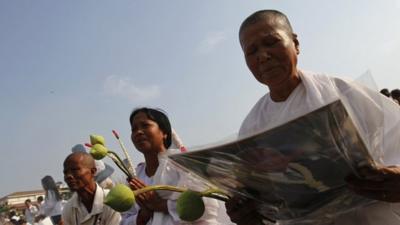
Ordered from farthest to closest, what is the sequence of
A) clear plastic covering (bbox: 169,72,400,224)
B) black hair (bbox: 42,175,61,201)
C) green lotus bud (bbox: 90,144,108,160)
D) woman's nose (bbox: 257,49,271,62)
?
black hair (bbox: 42,175,61,201)
green lotus bud (bbox: 90,144,108,160)
woman's nose (bbox: 257,49,271,62)
clear plastic covering (bbox: 169,72,400,224)

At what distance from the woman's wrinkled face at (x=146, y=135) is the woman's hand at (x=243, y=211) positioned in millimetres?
1673

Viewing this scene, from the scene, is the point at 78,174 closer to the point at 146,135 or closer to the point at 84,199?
the point at 84,199

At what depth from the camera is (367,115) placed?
52.4 inches

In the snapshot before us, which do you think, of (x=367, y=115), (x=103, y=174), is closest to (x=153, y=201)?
(x=367, y=115)

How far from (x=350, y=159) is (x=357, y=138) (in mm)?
85

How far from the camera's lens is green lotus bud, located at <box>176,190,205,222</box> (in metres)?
1.33

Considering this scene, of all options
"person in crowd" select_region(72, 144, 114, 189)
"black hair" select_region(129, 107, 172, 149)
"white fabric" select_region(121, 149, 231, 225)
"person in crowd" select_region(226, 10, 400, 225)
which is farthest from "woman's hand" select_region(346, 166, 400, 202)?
"person in crowd" select_region(72, 144, 114, 189)

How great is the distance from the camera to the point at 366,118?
131 centimetres

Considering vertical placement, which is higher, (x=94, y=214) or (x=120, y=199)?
(x=120, y=199)

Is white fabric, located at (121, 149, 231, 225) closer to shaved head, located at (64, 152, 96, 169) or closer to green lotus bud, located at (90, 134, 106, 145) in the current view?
green lotus bud, located at (90, 134, 106, 145)

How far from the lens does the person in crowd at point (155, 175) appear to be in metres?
2.68

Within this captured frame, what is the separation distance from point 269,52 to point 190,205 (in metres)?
0.68

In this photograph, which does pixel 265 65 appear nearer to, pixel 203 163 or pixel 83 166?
pixel 203 163

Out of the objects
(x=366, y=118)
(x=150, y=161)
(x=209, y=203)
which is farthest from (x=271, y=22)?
(x=150, y=161)
